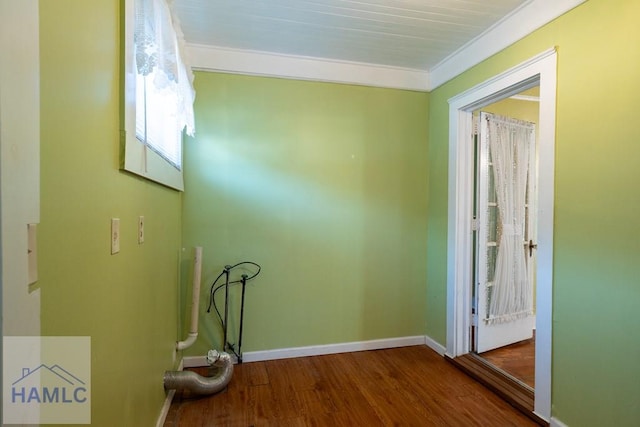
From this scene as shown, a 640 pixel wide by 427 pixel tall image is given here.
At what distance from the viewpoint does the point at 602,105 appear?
157 centimetres

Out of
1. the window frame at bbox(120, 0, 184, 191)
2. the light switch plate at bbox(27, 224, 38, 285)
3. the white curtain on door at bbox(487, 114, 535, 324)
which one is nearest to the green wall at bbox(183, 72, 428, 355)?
the white curtain on door at bbox(487, 114, 535, 324)

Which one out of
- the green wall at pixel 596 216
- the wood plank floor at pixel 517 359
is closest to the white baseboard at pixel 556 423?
the green wall at pixel 596 216

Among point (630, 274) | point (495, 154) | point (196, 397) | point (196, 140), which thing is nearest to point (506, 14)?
point (495, 154)

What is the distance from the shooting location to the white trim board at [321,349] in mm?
2533

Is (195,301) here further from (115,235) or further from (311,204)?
(115,235)

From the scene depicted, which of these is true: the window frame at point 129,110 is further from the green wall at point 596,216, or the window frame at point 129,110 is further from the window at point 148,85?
the green wall at point 596,216

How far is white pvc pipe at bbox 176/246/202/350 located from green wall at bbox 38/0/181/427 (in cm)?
81

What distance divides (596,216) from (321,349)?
216cm

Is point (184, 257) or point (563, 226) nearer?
point (563, 226)

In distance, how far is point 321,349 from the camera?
275 cm

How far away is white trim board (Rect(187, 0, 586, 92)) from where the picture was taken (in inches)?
81.1

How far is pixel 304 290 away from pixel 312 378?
683 millimetres

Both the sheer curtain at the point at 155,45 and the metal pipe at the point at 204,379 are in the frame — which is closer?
the sheer curtain at the point at 155,45

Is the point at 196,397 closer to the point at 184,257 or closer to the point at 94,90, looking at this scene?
the point at 184,257
